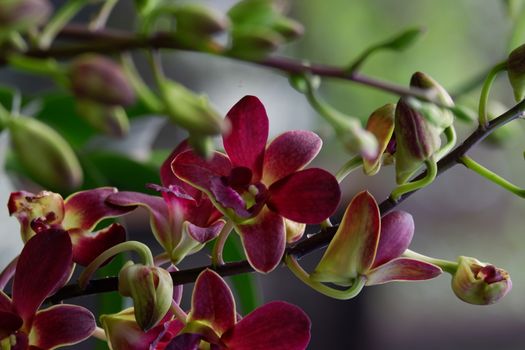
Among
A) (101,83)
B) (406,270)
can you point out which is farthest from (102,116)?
(406,270)

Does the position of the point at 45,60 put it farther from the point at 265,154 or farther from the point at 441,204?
the point at 441,204

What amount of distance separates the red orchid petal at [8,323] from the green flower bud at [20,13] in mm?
106

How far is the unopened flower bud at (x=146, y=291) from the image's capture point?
0.66 feet

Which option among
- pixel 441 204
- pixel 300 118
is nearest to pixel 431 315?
pixel 441 204

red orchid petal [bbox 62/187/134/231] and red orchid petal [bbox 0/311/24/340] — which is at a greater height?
red orchid petal [bbox 62/187/134/231]

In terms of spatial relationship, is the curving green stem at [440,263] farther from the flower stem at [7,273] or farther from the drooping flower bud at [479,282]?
the flower stem at [7,273]

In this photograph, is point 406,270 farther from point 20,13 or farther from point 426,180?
point 20,13

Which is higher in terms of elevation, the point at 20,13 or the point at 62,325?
the point at 20,13

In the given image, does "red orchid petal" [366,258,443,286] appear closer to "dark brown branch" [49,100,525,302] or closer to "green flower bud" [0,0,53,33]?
"dark brown branch" [49,100,525,302]

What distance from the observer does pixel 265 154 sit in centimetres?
23

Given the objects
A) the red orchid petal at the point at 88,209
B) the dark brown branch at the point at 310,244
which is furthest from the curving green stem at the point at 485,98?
the red orchid petal at the point at 88,209

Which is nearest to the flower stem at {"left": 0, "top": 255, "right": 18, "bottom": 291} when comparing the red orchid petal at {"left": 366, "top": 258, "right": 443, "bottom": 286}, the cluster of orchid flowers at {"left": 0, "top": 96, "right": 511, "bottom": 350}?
the cluster of orchid flowers at {"left": 0, "top": 96, "right": 511, "bottom": 350}

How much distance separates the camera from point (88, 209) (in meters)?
0.24

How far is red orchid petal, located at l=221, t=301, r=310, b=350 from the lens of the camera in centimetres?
22
